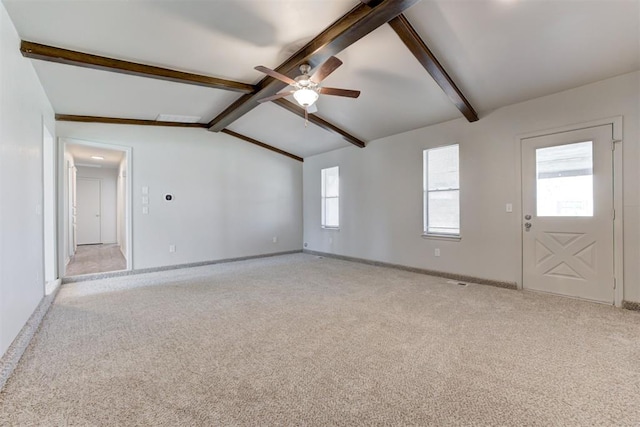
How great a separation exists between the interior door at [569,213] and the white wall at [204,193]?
16.0 feet

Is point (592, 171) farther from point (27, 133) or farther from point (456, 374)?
point (27, 133)

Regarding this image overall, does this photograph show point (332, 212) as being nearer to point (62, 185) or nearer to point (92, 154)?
point (62, 185)

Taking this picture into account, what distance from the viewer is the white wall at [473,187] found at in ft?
10.7

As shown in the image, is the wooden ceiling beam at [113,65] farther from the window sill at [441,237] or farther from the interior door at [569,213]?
the interior door at [569,213]

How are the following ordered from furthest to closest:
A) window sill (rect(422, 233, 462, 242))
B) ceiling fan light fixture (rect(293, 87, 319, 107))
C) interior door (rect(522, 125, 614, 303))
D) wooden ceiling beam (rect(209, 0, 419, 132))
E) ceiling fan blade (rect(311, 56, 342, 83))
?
window sill (rect(422, 233, 462, 242))
interior door (rect(522, 125, 614, 303))
ceiling fan light fixture (rect(293, 87, 319, 107))
ceiling fan blade (rect(311, 56, 342, 83))
wooden ceiling beam (rect(209, 0, 419, 132))

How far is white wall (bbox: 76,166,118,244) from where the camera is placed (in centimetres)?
963

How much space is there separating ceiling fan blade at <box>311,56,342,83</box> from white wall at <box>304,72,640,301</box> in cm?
260

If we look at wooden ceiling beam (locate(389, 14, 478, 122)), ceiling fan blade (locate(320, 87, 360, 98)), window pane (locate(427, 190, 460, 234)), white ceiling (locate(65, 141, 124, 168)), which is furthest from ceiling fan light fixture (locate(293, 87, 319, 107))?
white ceiling (locate(65, 141, 124, 168))

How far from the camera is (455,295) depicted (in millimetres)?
3818

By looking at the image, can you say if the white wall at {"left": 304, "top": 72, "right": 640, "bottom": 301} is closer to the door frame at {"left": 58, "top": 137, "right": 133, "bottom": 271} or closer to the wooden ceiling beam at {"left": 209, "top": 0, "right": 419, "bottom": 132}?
the wooden ceiling beam at {"left": 209, "top": 0, "right": 419, "bottom": 132}

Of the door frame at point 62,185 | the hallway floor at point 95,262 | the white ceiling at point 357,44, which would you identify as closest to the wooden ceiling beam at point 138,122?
the white ceiling at point 357,44

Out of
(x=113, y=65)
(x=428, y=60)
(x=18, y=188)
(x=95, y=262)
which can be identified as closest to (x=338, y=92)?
(x=428, y=60)

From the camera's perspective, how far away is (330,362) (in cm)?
218

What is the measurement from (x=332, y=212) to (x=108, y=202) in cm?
771
